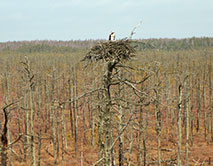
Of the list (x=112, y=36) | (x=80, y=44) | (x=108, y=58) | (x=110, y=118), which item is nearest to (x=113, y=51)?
(x=108, y=58)

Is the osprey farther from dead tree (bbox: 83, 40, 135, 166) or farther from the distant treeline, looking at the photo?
the distant treeline

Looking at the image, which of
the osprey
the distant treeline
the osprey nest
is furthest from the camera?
the distant treeline

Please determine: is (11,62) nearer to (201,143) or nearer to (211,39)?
(201,143)

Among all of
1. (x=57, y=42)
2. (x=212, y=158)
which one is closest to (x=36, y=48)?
(x=57, y=42)

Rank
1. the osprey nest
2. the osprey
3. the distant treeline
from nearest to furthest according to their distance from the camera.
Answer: the osprey nest < the osprey < the distant treeline

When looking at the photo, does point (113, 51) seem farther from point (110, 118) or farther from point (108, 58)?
point (110, 118)

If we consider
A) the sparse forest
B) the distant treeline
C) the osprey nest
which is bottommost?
the sparse forest

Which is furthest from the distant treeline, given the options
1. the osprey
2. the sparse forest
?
the osprey

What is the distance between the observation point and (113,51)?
4609 millimetres

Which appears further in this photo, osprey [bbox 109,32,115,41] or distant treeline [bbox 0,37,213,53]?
distant treeline [bbox 0,37,213,53]

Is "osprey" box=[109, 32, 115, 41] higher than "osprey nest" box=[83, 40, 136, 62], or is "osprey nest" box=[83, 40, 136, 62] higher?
"osprey" box=[109, 32, 115, 41]

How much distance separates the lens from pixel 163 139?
80.5ft

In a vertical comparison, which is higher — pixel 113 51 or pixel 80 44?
pixel 80 44

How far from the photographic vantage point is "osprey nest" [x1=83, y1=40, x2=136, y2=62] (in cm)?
459
